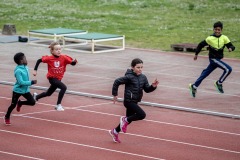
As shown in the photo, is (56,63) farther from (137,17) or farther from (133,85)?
(137,17)

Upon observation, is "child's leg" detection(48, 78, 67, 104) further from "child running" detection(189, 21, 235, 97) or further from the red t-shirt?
"child running" detection(189, 21, 235, 97)

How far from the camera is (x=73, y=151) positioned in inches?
511

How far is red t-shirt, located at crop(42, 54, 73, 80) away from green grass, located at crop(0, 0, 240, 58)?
13.1 m

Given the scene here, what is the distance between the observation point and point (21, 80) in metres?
14.7

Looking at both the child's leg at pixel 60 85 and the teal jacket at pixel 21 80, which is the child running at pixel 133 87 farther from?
the child's leg at pixel 60 85

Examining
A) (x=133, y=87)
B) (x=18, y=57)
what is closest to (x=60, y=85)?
(x=18, y=57)

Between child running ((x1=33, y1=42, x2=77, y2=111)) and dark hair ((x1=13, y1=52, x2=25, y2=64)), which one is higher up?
dark hair ((x1=13, y1=52, x2=25, y2=64))

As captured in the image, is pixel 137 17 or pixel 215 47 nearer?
pixel 215 47

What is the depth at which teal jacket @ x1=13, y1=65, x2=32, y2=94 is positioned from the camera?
14.7 m

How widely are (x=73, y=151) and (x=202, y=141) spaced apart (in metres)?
2.69

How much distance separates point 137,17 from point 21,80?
24.6 meters

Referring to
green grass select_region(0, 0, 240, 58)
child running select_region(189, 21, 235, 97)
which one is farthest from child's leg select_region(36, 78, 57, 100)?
green grass select_region(0, 0, 240, 58)

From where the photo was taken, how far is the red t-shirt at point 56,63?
16.2m

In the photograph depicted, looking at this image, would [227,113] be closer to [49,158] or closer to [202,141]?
[202,141]
